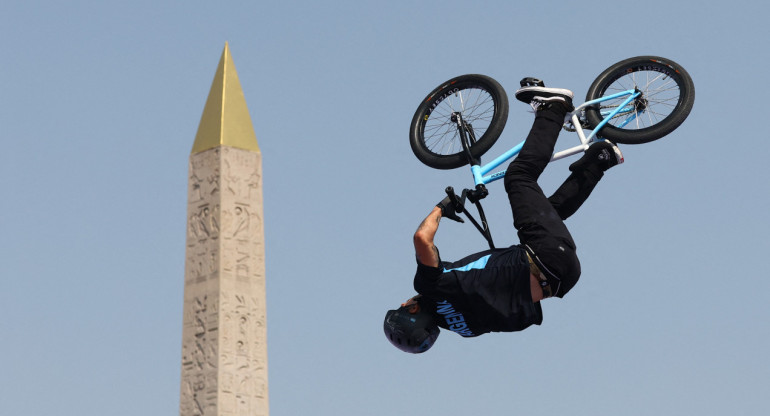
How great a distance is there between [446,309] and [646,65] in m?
3.10

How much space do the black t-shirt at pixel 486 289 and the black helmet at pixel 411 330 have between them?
24 centimetres

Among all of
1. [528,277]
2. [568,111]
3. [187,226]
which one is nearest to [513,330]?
[528,277]

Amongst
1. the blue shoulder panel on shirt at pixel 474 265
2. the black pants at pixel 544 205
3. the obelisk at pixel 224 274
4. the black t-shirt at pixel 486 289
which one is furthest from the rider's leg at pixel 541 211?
the obelisk at pixel 224 274

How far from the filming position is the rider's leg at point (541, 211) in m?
15.4

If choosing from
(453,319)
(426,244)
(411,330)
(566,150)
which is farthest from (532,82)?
(411,330)

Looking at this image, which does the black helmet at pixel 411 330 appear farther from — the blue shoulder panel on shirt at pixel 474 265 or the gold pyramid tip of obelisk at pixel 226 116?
the gold pyramid tip of obelisk at pixel 226 116

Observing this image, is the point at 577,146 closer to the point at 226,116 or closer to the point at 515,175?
the point at 515,175

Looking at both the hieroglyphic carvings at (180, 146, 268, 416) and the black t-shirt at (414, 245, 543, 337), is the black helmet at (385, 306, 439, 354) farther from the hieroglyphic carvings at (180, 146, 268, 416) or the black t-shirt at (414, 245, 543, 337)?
the hieroglyphic carvings at (180, 146, 268, 416)

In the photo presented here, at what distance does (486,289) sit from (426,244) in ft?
2.17

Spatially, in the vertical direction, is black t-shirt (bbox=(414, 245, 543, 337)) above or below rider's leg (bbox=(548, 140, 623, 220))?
below

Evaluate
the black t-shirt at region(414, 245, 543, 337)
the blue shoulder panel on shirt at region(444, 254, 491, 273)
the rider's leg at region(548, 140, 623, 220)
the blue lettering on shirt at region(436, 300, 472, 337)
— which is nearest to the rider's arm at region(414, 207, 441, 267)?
the black t-shirt at region(414, 245, 543, 337)

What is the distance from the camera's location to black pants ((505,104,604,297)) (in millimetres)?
15414

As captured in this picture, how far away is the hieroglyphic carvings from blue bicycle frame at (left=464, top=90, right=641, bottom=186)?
2452mm

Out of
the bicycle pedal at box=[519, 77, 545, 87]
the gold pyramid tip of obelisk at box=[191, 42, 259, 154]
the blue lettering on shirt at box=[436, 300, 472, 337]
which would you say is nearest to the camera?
the gold pyramid tip of obelisk at box=[191, 42, 259, 154]
